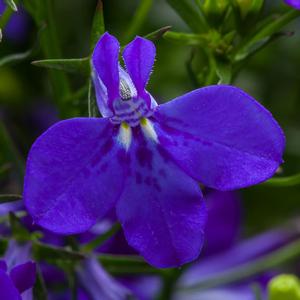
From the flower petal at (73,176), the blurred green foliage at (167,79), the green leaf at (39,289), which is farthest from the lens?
the blurred green foliage at (167,79)

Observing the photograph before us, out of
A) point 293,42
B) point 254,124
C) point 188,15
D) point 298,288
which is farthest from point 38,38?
point 293,42

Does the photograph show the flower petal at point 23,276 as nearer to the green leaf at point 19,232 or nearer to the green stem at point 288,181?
the green leaf at point 19,232

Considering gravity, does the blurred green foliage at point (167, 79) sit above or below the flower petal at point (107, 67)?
below

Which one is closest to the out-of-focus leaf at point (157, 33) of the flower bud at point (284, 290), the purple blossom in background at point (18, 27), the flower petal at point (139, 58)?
the flower petal at point (139, 58)

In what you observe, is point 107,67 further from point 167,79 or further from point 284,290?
point 167,79

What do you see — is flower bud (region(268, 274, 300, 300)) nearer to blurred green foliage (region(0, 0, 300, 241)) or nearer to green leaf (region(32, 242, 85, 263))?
green leaf (region(32, 242, 85, 263))

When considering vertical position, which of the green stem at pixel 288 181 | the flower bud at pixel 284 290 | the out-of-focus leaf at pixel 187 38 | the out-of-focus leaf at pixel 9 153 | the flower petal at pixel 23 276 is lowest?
the flower bud at pixel 284 290

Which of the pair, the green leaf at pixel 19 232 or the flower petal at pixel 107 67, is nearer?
the flower petal at pixel 107 67
